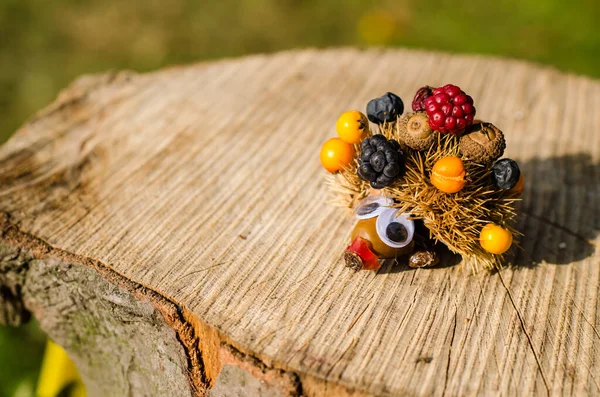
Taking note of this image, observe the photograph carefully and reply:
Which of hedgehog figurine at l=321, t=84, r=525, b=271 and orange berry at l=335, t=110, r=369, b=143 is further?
orange berry at l=335, t=110, r=369, b=143

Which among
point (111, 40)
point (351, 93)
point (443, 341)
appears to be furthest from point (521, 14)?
point (443, 341)

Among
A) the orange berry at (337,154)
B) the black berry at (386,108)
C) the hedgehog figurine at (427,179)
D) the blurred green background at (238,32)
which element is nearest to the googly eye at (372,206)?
the hedgehog figurine at (427,179)

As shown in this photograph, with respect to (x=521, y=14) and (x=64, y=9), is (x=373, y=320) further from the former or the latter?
(x=64, y=9)

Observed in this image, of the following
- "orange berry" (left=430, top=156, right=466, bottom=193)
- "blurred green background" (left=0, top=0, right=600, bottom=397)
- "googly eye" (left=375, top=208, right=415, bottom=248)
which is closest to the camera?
"orange berry" (left=430, top=156, right=466, bottom=193)

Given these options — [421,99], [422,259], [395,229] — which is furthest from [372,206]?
[421,99]

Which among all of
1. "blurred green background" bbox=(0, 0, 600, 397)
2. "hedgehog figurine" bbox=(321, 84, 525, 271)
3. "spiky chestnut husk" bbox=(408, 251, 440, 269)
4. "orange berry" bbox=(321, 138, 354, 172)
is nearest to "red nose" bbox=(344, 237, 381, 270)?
"hedgehog figurine" bbox=(321, 84, 525, 271)

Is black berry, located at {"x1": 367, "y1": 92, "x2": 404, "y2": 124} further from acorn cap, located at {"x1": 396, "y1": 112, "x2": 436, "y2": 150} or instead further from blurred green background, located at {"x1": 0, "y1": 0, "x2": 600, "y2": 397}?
blurred green background, located at {"x1": 0, "y1": 0, "x2": 600, "y2": 397}

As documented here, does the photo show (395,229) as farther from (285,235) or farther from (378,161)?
(285,235)
